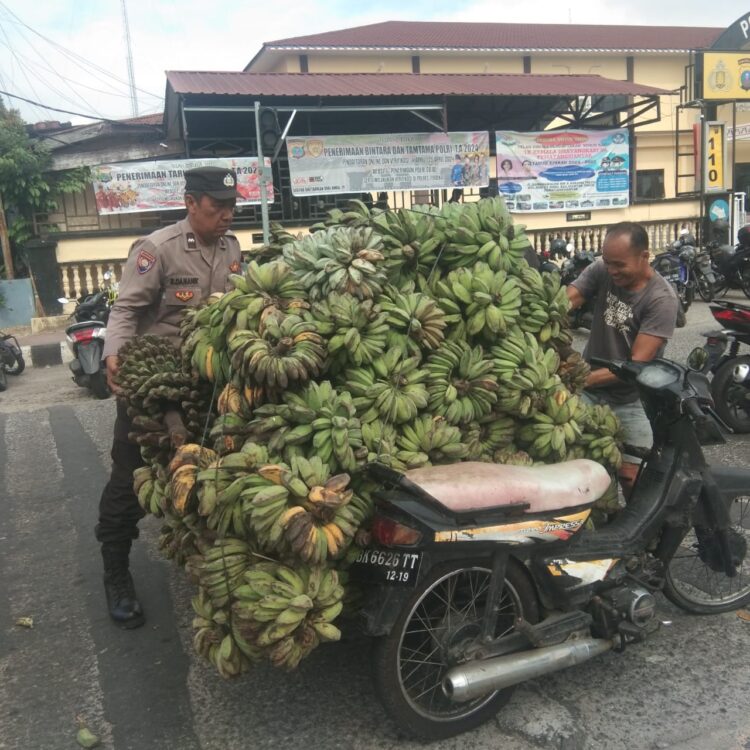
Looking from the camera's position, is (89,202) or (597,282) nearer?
(597,282)

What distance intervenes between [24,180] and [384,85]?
23.8 feet

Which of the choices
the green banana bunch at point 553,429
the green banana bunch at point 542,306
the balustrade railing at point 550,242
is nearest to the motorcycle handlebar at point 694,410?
the green banana bunch at point 553,429

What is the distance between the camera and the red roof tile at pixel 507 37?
2684 cm

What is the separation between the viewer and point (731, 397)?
577 cm

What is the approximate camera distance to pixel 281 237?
3305 mm

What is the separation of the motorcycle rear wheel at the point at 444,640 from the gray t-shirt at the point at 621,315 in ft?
4.37

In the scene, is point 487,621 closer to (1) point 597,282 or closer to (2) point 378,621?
(2) point 378,621

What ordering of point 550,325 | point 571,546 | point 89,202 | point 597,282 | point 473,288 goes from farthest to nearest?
point 89,202 < point 597,282 < point 550,325 < point 473,288 < point 571,546

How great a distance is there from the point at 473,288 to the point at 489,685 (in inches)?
55.1

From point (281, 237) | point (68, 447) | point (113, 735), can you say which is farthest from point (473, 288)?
point (68, 447)

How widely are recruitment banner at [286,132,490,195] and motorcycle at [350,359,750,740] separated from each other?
12.4 meters

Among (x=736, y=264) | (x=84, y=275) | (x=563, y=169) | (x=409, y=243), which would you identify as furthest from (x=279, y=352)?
(x=563, y=169)

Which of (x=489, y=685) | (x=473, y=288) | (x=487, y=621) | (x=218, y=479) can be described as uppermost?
(x=473, y=288)

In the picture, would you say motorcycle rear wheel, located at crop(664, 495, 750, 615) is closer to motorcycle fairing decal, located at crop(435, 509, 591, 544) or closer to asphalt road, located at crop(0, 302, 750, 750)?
asphalt road, located at crop(0, 302, 750, 750)
